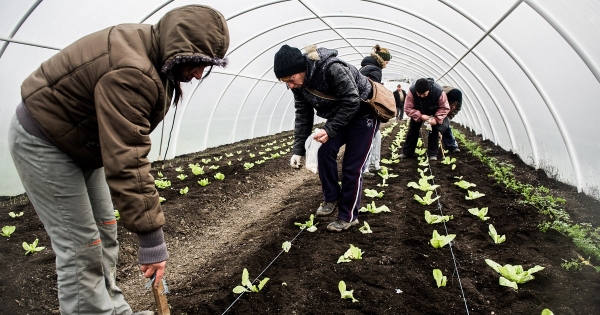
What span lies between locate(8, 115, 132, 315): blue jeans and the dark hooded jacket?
1.94m

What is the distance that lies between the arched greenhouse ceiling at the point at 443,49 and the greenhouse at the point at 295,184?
37mm

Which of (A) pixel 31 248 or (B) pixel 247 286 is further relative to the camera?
(A) pixel 31 248

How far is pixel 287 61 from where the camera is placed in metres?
3.08

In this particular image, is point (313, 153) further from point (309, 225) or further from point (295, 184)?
point (295, 184)

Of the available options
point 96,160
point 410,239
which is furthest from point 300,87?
point 96,160

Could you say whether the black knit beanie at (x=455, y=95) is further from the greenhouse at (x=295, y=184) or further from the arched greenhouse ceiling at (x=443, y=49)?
the arched greenhouse ceiling at (x=443, y=49)

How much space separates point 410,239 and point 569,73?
292 cm

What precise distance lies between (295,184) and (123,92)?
17.8ft

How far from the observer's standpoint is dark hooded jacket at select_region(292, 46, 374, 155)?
128 inches

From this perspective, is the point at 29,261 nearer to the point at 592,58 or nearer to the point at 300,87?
the point at 300,87

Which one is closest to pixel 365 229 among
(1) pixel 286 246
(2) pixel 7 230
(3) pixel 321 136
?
(1) pixel 286 246

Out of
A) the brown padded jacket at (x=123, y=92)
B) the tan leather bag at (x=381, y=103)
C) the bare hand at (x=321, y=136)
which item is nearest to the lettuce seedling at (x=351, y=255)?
the bare hand at (x=321, y=136)

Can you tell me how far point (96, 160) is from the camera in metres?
1.92

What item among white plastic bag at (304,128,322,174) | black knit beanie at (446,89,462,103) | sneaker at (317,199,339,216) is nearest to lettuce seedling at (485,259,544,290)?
A: sneaker at (317,199,339,216)
